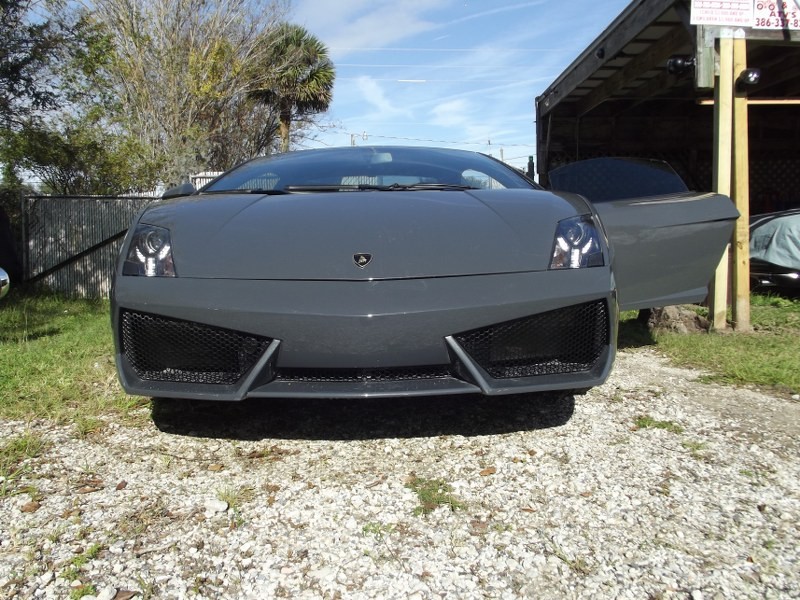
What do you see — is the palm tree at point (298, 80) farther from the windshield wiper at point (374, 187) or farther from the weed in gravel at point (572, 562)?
the weed in gravel at point (572, 562)

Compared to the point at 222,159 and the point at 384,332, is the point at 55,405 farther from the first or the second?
the point at 222,159

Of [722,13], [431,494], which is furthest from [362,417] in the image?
[722,13]

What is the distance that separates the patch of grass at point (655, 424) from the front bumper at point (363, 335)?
1.81 feet

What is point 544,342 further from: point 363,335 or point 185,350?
point 185,350

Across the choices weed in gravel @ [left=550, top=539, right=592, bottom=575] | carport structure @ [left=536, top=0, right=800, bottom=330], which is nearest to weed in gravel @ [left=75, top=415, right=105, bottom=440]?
weed in gravel @ [left=550, top=539, right=592, bottom=575]

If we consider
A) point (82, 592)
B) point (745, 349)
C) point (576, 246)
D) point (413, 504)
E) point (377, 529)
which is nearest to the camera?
point (82, 592)

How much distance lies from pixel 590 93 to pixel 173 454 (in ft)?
28.0

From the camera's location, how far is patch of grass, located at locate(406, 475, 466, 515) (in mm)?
1763

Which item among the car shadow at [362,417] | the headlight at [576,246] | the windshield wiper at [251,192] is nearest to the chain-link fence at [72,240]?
the windshield wiper at [251,192]

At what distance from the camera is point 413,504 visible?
1.78m

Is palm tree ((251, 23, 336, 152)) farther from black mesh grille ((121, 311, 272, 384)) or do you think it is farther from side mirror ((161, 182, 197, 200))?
black mesh grille ((121, 311, 272, 384))

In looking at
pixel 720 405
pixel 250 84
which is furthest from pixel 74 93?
pixel 250 84

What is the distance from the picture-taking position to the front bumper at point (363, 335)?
188cm

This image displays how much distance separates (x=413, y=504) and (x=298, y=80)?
19971mm
